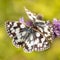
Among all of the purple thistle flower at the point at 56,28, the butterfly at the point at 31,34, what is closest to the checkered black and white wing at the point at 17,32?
the butterfly at the point at 31,34

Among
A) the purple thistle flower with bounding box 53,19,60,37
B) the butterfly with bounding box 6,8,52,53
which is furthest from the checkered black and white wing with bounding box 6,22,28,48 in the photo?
the purple thistle flower with bounding box 53,19,60,37

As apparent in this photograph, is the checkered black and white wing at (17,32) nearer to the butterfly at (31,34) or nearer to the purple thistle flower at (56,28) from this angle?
the butterfly at (31,34)

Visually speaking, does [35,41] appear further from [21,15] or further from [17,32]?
[21,15]

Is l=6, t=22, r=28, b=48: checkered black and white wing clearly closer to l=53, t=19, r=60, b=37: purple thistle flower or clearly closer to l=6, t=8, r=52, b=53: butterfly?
l=6, t=8, r=52, b=53: butterfly

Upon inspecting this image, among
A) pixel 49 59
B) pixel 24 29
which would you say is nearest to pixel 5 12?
pixel 24 29

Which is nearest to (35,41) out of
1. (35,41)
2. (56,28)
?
(35,41)

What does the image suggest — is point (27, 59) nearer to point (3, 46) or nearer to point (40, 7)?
point (3, 46)

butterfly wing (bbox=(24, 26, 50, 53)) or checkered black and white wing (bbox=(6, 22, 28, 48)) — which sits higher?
checkered black and white wing (bbox=(6, 22, 28, 48))
